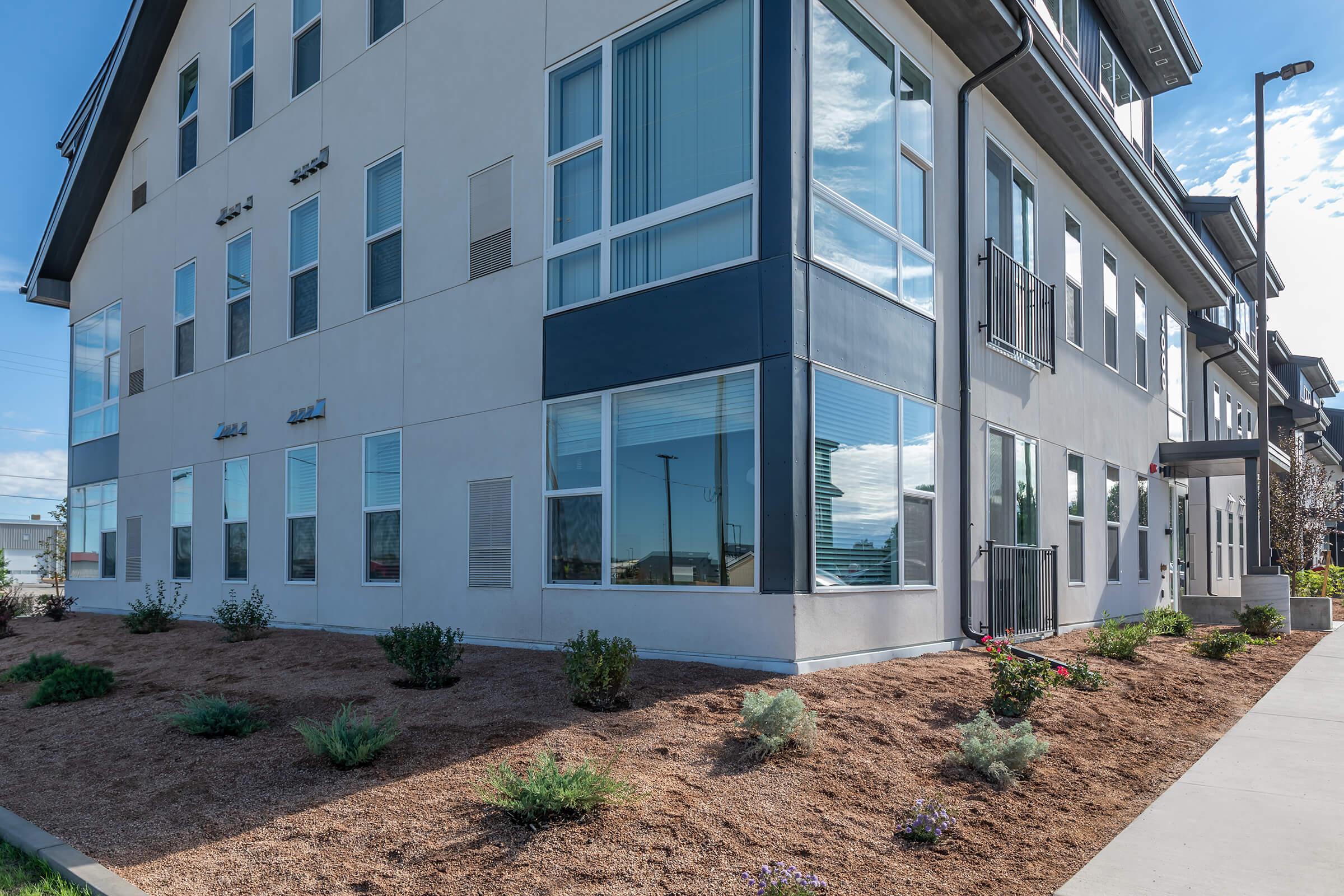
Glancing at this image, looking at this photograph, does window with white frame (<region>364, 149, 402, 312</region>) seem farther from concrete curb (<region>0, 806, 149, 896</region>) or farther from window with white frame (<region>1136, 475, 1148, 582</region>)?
window with white frame (<region>1136, 475, 1148, 582</region>)

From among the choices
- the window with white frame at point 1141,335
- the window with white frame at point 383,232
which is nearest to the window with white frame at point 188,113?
the window with white frame at point 383,232

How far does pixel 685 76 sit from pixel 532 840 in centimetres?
685

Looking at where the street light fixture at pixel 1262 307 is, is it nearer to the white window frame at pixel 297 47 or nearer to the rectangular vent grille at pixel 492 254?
the rectangular vent grille at pixel 492 254

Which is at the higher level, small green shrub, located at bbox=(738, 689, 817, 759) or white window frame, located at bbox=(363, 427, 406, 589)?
white window frame, located at bbox=(363, 427, 406, 589)

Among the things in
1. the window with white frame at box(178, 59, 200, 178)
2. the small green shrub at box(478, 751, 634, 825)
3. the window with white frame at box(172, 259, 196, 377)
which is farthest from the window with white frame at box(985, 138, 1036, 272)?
the window with white frame at box(178, 59, 200, 178)

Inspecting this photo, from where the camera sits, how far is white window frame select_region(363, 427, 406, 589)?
476 inches

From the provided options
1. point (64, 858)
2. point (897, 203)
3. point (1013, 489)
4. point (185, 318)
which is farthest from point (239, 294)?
point (64, 858)

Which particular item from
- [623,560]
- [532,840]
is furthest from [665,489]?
[532,840]

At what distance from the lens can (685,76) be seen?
30.0 ft

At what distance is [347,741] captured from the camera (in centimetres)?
620

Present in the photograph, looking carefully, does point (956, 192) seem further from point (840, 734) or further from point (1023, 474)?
point (840, 734)

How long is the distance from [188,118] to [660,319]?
13.0 meters

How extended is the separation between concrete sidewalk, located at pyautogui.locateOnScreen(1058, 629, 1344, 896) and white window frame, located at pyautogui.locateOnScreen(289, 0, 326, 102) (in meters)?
13.8

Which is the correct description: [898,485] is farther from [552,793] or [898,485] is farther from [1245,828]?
[552,793]
